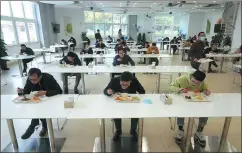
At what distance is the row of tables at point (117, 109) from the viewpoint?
162cm

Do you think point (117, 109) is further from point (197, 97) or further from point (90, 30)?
point (90, 30)

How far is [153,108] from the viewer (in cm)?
175

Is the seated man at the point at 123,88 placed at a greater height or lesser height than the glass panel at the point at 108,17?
lesser

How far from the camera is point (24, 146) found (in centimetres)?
215

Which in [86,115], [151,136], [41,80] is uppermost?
[41,80]

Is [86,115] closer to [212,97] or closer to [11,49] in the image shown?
[212,97]

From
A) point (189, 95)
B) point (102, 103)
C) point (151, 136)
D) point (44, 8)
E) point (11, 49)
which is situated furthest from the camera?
point (44, 8)

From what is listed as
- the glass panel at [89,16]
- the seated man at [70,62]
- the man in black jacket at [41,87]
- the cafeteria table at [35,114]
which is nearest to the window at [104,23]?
the glass panel at [89,16]

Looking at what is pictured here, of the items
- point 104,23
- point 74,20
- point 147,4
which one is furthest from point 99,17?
point 147,4

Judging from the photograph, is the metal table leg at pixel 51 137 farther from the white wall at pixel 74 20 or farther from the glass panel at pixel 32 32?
the white wall at pixel 74 20

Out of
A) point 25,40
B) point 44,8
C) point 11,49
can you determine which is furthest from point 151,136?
point 44,8

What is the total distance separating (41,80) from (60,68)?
1.58 metres

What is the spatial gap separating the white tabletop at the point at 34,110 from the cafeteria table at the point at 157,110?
0.14 metres

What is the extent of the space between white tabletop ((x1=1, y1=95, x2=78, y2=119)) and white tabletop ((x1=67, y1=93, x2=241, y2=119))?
142mm
